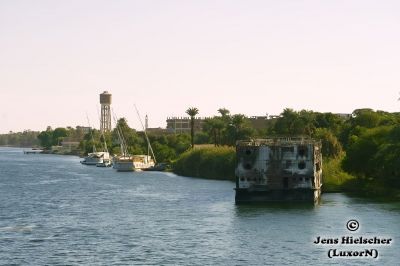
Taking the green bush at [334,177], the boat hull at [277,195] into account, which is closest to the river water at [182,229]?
the boat hull at [277,195]

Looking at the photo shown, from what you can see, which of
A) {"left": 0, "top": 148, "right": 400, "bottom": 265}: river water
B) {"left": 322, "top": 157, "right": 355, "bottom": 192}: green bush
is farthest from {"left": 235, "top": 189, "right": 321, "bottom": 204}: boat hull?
{"left": 322, "top": 157, "right": 355, "bottom": 192}: green bush

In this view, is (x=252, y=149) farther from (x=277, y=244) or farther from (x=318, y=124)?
(x=318, y=124)

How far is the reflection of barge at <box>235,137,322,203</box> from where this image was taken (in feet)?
318

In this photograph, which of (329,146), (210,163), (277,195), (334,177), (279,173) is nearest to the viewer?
(279,173)

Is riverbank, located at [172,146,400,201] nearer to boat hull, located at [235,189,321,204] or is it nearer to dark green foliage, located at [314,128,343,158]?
dark green foliage, located at [314,128,343,158]

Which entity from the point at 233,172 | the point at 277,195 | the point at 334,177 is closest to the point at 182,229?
the point at 277,195

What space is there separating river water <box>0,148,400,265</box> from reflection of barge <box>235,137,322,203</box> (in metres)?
2.56

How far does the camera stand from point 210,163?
162125mm

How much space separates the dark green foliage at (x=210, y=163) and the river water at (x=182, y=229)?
3654cm

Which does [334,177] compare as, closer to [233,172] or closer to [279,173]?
[279,173]
